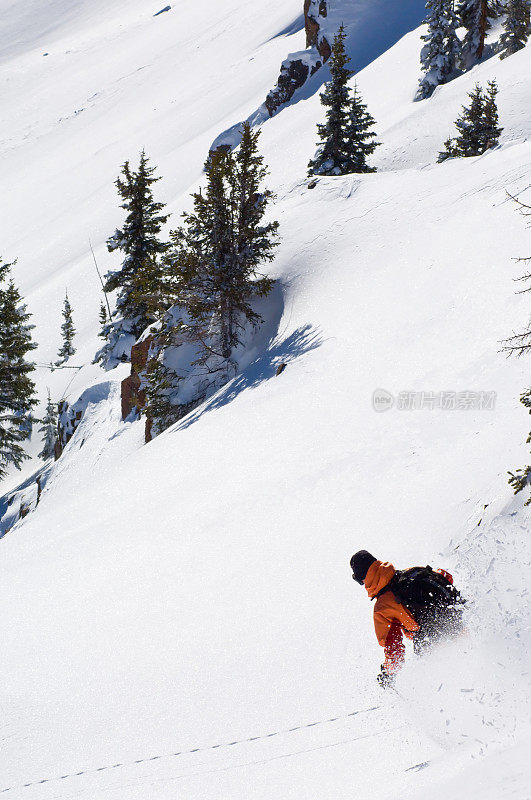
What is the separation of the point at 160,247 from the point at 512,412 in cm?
2340

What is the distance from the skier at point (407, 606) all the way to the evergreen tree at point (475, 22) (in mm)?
47616

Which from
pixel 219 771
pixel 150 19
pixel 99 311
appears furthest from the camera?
pixel 150 19

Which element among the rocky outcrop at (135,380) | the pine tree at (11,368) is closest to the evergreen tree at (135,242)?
the pine tree at (11,368)

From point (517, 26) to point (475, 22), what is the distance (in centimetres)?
616

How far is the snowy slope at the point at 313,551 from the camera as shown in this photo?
5.05m

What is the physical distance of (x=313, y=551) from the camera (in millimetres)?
8086

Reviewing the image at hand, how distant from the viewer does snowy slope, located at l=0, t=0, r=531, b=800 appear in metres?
5.05

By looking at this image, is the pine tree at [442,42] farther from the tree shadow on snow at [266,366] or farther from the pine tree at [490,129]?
the tree shadow on snow at [266,366]

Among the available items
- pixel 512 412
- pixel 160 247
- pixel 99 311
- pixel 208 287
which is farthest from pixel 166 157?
pixel 512 412

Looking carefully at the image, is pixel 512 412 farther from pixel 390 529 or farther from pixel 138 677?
pixel 138 677

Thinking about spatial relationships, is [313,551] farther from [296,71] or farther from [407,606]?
[296,71]

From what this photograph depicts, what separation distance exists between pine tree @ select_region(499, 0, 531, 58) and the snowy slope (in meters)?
22.6

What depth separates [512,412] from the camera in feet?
28.6

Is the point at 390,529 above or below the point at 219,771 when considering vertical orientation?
below
